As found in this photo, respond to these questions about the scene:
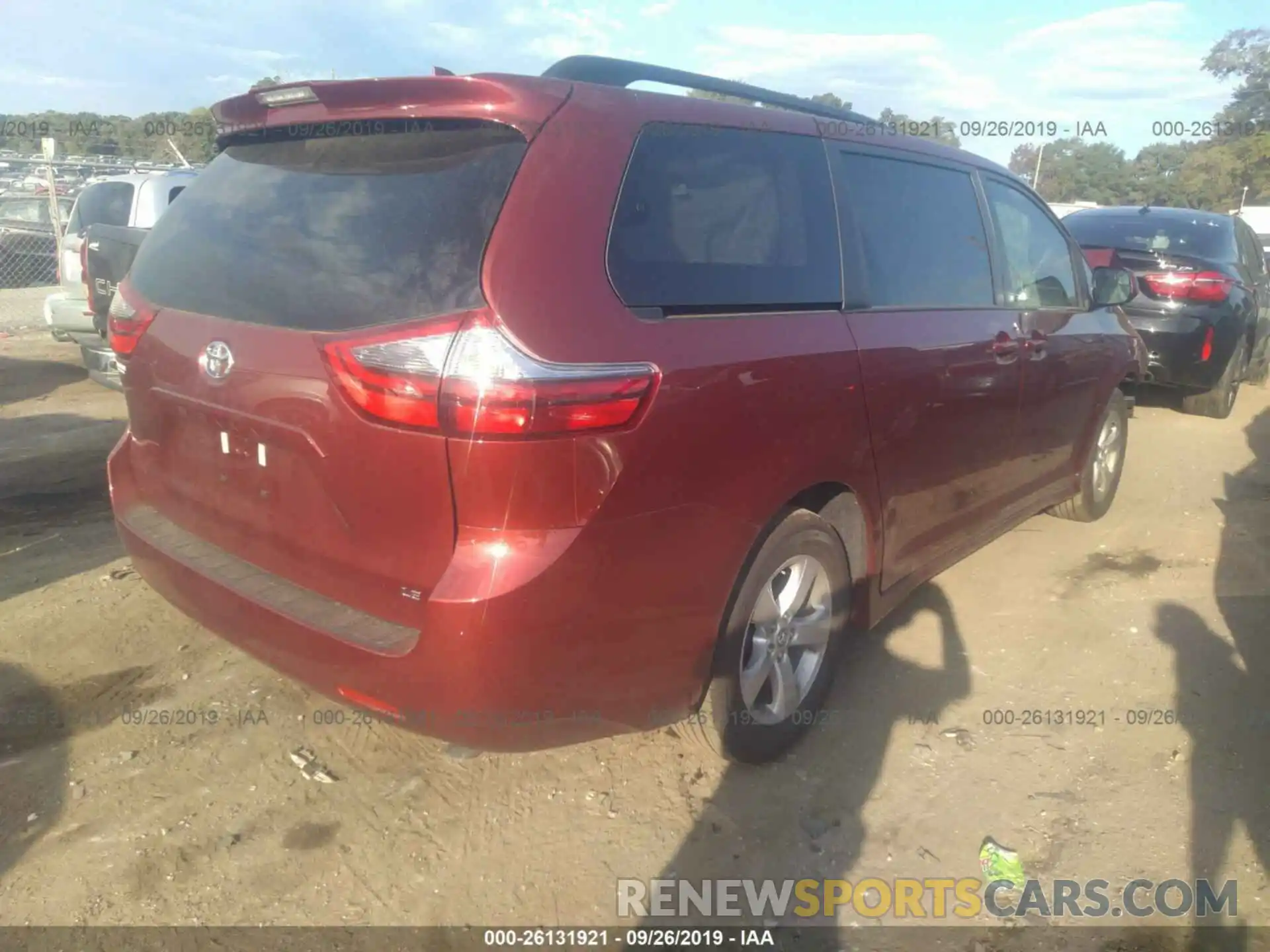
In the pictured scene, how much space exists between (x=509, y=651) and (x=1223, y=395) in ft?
25.1

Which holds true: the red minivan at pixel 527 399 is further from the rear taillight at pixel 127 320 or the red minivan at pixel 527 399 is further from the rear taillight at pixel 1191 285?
the rear taillight at pixel 1191 285

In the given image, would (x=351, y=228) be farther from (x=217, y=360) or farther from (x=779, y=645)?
(x=779, y=645)

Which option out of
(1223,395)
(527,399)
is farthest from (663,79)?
(1223,395)

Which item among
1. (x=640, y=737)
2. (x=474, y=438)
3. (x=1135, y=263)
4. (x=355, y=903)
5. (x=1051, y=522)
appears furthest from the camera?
(x=1135, y=263)

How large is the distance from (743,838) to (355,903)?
105 cm

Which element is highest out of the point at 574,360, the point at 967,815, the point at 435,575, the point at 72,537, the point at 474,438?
the point at 574,360

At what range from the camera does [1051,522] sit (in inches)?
206

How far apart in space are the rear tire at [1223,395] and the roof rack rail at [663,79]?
5798 millimetres

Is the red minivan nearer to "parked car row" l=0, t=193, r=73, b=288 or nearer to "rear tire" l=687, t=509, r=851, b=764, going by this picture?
"rear tire" l=687, t=509, r=851, b=764

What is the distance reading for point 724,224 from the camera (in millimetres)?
2516

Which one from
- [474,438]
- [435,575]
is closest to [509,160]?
[474,438]

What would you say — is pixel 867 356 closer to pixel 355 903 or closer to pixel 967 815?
pixel 967 815

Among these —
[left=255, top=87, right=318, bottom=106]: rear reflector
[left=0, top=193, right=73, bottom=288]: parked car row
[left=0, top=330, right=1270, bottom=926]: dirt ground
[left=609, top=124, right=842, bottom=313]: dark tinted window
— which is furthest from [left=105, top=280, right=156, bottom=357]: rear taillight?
[left=0, top=193, right=73, bottom=288]: parked car row

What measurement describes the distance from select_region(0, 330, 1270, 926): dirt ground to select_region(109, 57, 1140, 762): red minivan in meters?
0.35
